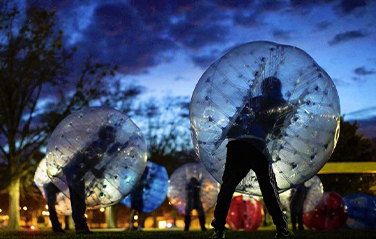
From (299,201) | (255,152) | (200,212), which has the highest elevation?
(255,152)

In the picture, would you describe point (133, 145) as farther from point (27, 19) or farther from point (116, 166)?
point (27, 19)

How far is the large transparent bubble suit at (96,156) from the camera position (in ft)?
29.8

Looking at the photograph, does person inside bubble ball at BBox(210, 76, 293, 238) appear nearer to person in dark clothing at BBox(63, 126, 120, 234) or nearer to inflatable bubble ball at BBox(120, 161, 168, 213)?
person in dark clothing at BBox(63, 126, 120, 234)

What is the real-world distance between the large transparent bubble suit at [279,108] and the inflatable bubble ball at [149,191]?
9.24 metres

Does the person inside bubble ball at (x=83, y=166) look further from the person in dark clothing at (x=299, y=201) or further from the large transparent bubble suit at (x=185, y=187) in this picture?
the person in dark clothing at (x=299, y=201)

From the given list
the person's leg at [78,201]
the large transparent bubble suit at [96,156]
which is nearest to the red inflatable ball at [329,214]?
the large transparent bubble suit at [96,156]

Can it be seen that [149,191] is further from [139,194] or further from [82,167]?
[82,167]

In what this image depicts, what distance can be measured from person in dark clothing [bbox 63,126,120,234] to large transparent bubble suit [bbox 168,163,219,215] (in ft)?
21.2

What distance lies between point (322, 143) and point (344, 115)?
35.7m

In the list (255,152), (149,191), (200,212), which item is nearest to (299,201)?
(200,212)

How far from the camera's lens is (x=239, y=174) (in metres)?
6.10

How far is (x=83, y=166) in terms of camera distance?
29.8 ft

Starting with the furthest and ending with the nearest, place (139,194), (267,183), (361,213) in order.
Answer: (139,194)
(361,213)
(267,183)

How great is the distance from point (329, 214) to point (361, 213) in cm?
123
